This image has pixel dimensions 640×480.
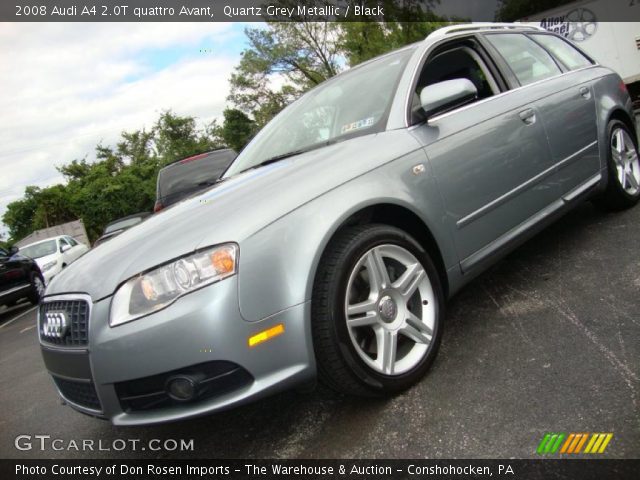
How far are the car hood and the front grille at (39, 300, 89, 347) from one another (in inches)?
2.5

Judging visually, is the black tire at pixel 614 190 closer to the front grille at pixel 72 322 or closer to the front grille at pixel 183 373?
the front grille at pixel 183 373

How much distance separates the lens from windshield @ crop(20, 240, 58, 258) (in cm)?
1367

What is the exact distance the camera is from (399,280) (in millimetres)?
2340

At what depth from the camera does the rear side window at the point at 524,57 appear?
3.44 metres

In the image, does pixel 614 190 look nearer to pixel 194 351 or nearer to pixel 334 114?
pixel 334 114

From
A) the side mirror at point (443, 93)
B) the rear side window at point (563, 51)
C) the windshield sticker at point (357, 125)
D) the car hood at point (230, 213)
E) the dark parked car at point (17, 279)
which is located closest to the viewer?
the car hood at point (230, 213)

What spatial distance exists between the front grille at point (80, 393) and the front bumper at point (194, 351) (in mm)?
25

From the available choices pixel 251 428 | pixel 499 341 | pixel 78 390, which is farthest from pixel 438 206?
pixel 78 390

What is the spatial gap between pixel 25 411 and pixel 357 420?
2.51m

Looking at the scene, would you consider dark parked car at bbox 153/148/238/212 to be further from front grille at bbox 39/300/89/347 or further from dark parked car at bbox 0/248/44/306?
front grille at bbox 39/300/89/347

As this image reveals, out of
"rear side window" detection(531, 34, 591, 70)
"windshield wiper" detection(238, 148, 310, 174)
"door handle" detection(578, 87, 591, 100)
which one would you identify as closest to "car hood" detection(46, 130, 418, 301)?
"windshield wiper" detection(238, 148, 310, 174)

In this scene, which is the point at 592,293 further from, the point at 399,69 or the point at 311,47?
the point at 311,47

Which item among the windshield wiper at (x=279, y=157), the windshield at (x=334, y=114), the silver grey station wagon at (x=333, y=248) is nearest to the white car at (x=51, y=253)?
the windshield at (x=334, y=114)

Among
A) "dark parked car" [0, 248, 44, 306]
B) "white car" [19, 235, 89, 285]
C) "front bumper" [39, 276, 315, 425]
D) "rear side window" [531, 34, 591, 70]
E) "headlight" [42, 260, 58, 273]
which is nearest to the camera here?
"front bumper" [39, 276, 315, 425]
